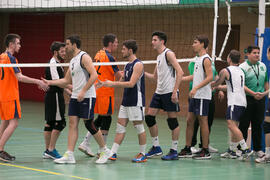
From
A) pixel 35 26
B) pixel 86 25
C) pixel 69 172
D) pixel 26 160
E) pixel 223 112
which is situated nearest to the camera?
pixel 69 172

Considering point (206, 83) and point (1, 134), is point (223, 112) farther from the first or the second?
point (1, 134)

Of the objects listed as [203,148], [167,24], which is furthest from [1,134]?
[167,24]

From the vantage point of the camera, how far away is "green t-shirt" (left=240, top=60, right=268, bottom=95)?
912cm

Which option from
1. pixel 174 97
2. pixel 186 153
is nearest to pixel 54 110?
pixel 174 97

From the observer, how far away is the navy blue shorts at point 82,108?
8039 millimetres

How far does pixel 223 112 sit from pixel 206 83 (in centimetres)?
864

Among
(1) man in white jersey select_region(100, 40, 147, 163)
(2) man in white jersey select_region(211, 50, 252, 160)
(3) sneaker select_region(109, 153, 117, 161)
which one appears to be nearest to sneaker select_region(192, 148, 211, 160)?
(2) man in white jersey select_region(211, 50, 252, 160)

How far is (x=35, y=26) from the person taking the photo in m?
22.3

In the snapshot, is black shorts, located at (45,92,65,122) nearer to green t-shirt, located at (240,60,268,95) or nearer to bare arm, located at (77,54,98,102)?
bare arm, located at (77,54,98,102)

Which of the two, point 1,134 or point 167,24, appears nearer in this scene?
point 1,134

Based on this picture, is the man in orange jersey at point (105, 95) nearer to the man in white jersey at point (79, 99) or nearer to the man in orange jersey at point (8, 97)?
the man in white jersey at point (79, 99)

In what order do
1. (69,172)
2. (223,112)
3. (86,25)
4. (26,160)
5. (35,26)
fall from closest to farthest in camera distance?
(69,172) < (26,160) < (223,112) < (86,25) < (35,26)

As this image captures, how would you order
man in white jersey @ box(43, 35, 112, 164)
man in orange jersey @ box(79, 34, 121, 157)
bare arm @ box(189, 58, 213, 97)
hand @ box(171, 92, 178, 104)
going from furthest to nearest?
man in orange jersey @ box(79, 34, 121, 157), bare arm @ box(189, 58, 213, 97), hand @ box(171, 92, 178, 104), man in white jersey @ box(43, 35, 112, 164)

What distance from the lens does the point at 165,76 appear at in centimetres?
877
